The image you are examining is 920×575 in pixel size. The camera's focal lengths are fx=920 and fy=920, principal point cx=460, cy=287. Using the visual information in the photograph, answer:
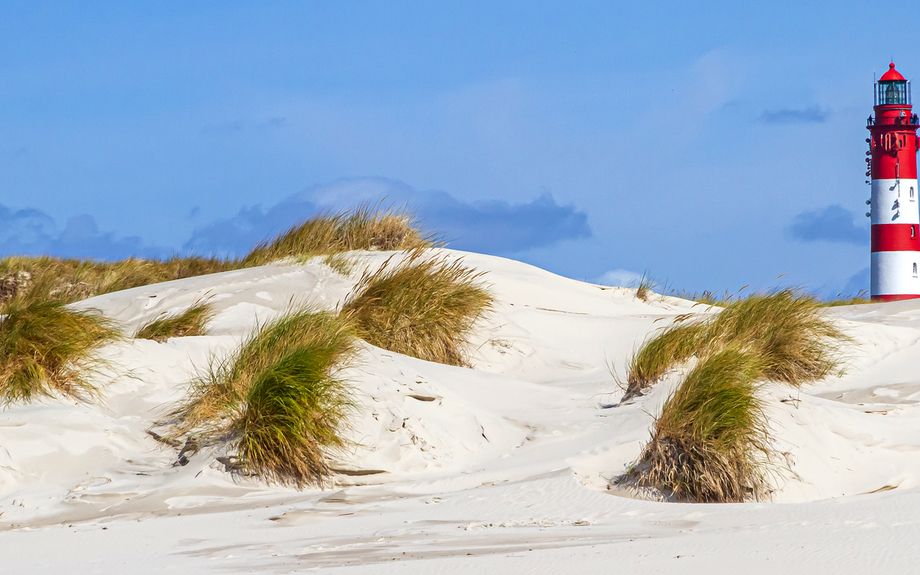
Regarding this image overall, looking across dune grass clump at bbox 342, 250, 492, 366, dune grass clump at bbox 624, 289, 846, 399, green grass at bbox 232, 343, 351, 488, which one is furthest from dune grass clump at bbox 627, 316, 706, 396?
green grass at bbox 232, 343, 351, 488

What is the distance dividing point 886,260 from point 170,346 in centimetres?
2238

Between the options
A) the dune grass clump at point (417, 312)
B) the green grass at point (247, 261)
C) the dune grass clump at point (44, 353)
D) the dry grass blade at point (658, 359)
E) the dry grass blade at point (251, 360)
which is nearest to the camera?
the dry grass blade at point (251, 360)

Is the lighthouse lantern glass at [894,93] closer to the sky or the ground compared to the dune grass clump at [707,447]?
closer to the sky

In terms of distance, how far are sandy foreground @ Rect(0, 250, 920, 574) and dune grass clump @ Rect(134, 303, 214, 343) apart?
0.60 feet

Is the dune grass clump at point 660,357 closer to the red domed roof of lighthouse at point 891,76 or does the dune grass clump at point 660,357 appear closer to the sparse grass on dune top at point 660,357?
the sparse grass on dune top at point 660,357

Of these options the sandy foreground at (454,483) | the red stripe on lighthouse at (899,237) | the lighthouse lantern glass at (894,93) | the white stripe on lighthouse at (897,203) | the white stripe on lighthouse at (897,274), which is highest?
the lighthouse lantern glass at (894,93)

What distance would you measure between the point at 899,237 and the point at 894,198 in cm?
108

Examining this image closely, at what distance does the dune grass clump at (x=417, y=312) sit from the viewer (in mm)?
7992

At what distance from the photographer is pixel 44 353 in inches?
234

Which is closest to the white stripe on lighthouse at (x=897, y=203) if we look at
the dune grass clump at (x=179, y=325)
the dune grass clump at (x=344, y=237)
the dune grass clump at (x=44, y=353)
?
the dune grass clump at (x=344, y=237)

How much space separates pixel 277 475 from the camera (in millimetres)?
5152

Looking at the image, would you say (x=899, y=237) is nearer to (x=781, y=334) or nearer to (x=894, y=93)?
(x=894, y=93)

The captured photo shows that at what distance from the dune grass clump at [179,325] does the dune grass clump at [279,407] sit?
1415mm

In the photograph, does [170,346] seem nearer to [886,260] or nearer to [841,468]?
[841,468]
